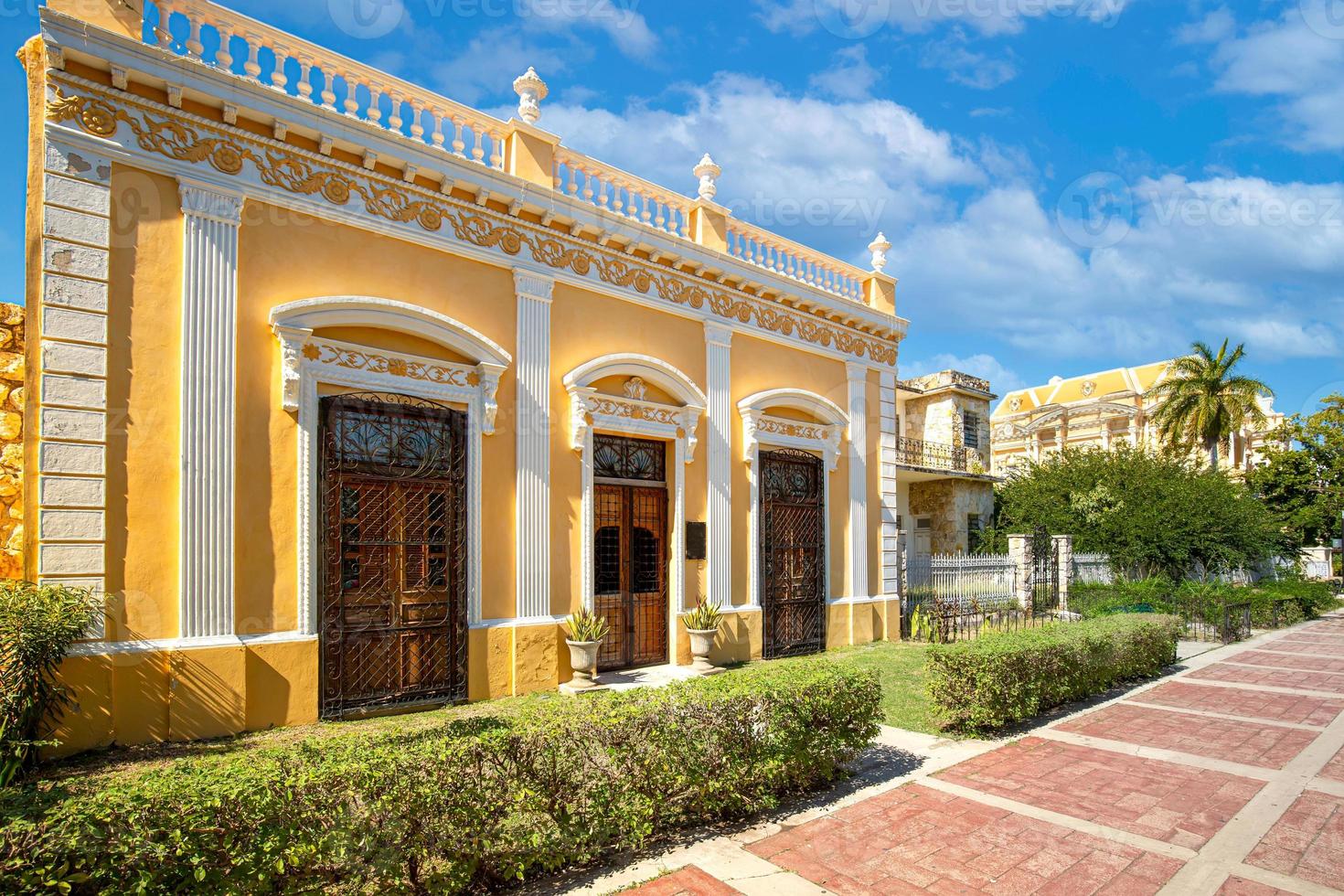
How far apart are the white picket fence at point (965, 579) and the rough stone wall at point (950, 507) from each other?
6.06 meters

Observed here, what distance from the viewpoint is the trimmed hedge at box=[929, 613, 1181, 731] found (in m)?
7.38

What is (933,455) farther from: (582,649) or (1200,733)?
(582,649)

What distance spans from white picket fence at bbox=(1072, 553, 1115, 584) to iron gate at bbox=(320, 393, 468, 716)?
17.5 meters

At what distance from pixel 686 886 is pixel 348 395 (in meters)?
5.71

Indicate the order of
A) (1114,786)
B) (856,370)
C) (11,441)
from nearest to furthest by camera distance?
1. (1114,786)
2. (11,441)
3. (856,370)

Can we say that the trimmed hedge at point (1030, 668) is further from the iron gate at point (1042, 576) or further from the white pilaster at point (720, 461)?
the iron gate at point (1042, 576)

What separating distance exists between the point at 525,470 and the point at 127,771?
15.2 feet

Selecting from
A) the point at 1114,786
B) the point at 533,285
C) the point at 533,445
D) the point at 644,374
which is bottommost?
the point at 1114,786

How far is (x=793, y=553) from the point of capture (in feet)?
40.4

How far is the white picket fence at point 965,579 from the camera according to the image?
1761 cm

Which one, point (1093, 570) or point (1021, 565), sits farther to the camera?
point (1093, 570)

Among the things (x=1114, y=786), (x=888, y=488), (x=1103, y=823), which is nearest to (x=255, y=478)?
(x=1103, y=823)

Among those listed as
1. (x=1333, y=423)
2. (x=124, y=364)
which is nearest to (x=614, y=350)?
(x=124, y=364)

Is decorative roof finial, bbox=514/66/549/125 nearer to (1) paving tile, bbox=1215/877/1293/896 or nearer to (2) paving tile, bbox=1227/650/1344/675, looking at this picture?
(1) paving tile, bbox=1215/877/1293/896
